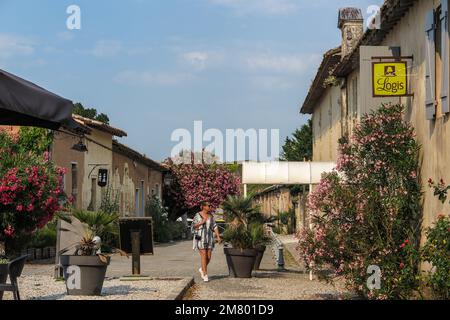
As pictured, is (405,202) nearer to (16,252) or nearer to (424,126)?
(424,126)

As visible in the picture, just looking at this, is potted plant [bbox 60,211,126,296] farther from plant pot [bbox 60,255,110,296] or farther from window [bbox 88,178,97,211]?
window [bbox 88,178,97,211]

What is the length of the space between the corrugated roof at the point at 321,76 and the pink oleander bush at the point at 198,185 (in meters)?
9.87

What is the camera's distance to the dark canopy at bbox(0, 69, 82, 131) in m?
8.19

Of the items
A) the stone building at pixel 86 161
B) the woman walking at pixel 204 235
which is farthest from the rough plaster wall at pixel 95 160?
the woman walking at pixel 204 235

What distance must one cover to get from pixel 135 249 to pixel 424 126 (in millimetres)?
6189

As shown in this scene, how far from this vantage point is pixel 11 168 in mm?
17266

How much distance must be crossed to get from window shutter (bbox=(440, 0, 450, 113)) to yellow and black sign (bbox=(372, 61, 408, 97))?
6.03 feet

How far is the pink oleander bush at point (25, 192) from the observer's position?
16.6 metres

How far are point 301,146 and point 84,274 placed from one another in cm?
3405

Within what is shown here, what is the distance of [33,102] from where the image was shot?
8445mm

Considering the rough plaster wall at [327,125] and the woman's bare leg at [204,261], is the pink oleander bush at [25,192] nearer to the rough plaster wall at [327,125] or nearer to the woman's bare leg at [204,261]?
the woman's bare leg at [204,261]
